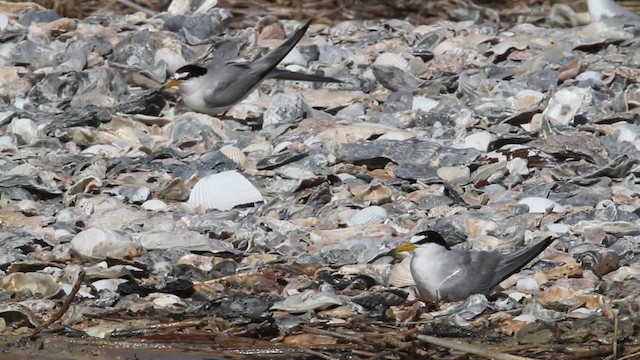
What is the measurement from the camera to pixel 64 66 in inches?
362

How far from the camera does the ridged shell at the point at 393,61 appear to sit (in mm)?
9281

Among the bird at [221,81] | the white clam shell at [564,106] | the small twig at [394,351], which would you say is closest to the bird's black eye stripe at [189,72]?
the bird at [221,81]

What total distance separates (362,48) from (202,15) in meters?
1.33

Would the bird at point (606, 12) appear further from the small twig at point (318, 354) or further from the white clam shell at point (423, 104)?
the small twig at point (318, 354)

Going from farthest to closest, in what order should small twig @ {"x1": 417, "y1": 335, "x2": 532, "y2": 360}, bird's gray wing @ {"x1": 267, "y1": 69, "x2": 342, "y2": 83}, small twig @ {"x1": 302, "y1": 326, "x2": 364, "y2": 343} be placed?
1. bird's gray wing @ {"x1": 267, "y1": 69, "x2": 342, "y2": 83}
2. small twig @ {"x1": 302, "y1": 326, "x2": 364, "y2": 343}
3. small twig @ {"x1": 417, "y1": 335, "x2": 532, "y2": 360}

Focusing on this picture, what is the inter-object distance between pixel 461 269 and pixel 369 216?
1.04m

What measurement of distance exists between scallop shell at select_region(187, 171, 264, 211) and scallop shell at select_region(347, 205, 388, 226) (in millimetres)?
565

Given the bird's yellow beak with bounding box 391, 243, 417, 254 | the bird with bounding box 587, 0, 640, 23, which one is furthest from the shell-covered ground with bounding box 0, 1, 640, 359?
the bird with bounding box 587, 0, 640, 23

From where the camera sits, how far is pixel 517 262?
5.65 meters

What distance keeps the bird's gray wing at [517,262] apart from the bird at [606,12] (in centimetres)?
531

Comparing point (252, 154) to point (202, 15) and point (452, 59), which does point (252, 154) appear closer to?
point (452, 59)

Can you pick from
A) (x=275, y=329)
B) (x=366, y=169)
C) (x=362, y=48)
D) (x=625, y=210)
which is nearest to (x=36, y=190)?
(x=366, y=169)

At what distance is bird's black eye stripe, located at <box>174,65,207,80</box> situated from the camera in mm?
8477

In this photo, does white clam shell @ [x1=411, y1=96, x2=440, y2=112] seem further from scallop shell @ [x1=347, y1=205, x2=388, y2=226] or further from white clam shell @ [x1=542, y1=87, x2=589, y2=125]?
scallop shell @ [x1=347, y1=205, x2=388, y2=226]
